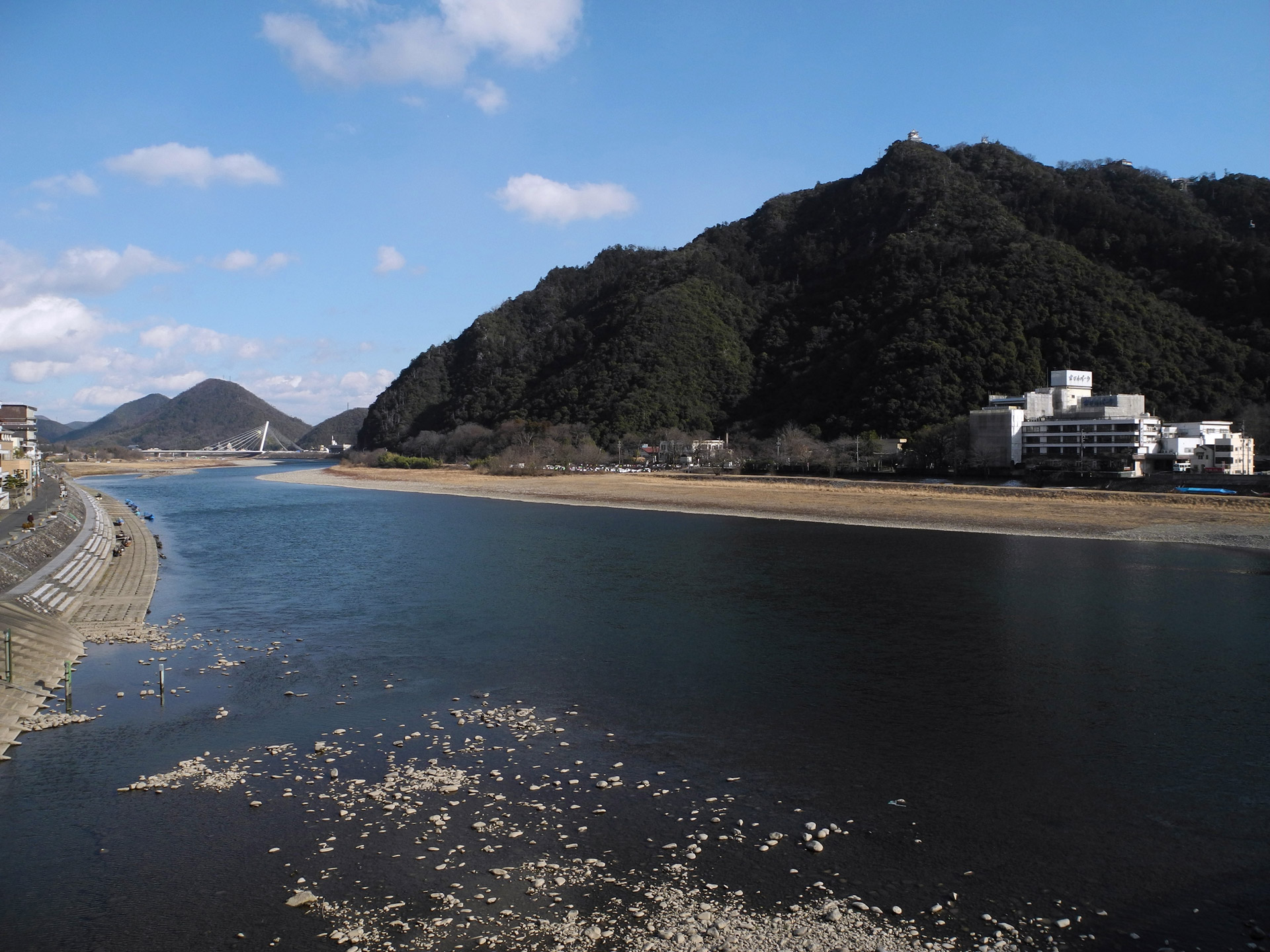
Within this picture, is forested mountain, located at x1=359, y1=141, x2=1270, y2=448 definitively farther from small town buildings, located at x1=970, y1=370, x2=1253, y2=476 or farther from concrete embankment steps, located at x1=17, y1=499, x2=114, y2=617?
concrete embankment steps, located at x1=17, y1=499, x2=114, y2=617

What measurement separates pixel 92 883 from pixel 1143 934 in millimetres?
7768

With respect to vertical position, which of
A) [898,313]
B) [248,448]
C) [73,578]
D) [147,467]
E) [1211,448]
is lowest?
[73,578]

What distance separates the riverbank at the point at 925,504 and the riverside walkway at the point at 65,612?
77.8 feet

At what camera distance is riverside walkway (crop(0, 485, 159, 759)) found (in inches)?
408

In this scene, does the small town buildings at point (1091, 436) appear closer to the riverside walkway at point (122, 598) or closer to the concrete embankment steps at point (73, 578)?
the riverside walkway at point (122, 598)

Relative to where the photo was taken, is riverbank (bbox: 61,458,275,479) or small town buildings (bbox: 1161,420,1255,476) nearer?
small town buildings (bbox: 1161,420,1255,476)

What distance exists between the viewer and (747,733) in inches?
378

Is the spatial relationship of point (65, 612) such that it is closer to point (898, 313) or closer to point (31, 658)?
point (31, 658)

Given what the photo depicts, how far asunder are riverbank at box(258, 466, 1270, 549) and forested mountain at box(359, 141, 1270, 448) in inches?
765

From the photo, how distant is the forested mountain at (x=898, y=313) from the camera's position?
6009 centimetres

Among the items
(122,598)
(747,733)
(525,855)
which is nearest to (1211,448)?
(747,733)

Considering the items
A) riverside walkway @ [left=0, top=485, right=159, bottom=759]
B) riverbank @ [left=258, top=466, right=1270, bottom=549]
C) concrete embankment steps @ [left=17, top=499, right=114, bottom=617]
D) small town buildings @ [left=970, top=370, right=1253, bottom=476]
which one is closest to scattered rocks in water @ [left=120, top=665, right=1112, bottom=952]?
riverside walkway @ [left=0, top=485, right=159, bottom=759]

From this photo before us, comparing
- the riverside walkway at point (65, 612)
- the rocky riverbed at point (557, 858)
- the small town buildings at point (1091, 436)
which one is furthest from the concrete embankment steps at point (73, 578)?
Result: the small town buildings at point (1091, 436)

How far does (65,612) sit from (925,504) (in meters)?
32.1
